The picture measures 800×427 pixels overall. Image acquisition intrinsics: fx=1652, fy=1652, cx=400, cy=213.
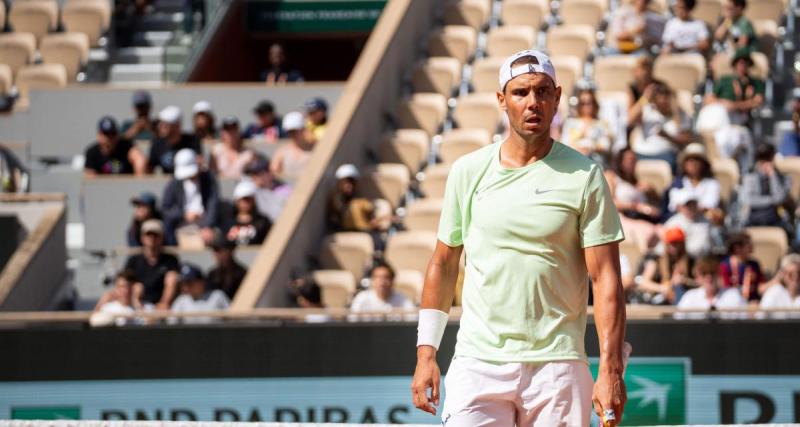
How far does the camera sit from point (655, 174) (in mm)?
13672

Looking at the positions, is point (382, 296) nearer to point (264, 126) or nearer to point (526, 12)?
point (264, 126)

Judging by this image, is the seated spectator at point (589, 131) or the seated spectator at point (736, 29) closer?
the seated spectator at point (589, 131)

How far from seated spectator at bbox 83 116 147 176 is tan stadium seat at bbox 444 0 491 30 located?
4067 mm

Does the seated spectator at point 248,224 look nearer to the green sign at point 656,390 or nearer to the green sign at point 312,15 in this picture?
the green sign at point 656,390

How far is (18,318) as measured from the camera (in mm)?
10219

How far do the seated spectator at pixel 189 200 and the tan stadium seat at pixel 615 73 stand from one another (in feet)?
12.5

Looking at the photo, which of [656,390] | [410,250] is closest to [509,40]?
[410,250]

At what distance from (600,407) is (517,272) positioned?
1.65 ft

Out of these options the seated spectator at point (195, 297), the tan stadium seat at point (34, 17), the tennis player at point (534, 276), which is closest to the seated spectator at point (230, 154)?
the seated spectator at point (195, 297)

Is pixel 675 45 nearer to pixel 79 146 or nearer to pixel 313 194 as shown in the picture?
pixel 313 194

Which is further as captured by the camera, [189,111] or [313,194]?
[189,111]

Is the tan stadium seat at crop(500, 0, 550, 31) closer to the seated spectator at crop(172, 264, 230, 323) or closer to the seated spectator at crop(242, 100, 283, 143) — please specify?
the seated spectator at crop(242, 100, 283, 143)

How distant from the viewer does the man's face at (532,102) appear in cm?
513

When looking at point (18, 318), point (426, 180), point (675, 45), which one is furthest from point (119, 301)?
point (675, 45)
